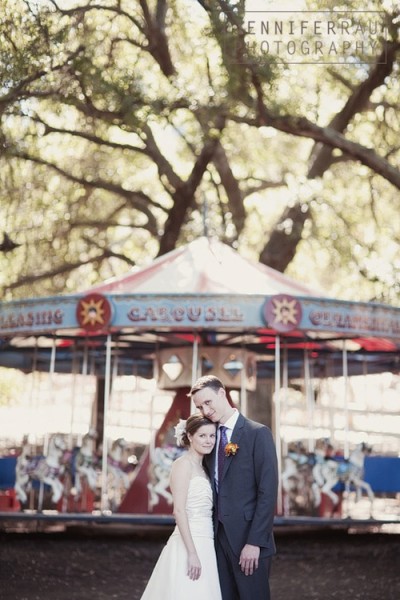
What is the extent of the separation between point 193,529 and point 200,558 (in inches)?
5.8

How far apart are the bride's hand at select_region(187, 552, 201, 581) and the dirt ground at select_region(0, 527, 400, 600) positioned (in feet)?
10.2

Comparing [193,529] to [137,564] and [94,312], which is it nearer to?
[137,564]

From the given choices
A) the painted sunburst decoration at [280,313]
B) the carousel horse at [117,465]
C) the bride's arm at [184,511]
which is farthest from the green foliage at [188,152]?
the bride's arm at [184,511]

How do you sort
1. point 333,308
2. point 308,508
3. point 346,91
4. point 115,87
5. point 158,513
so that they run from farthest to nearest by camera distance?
point 346,91 → point 308,508 → point 158,513 → point 333,308 → point 115,87

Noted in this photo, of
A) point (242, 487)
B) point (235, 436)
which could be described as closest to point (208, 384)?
point (235, 436)

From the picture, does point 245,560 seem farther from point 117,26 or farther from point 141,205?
point 141,205

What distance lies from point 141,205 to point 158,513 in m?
7.04

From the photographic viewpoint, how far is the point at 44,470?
12.7 meters

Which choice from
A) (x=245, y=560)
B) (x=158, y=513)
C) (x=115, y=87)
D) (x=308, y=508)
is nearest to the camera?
(x=245, y=560)

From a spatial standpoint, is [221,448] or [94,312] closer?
[221,448]

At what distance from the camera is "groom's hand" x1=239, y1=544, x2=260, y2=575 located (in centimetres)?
480

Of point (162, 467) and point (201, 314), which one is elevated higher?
point (201, 314)

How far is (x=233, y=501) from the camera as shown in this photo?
4910 millimetres

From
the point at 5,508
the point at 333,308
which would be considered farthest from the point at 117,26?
the point at 5,508
